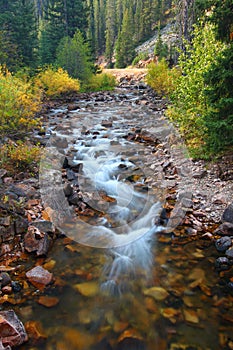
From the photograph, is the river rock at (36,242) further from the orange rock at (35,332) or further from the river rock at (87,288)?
the orange rock at (35,332)

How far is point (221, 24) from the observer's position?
281 inches

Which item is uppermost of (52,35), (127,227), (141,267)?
(52,35)

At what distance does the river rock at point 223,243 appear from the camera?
6.49 m

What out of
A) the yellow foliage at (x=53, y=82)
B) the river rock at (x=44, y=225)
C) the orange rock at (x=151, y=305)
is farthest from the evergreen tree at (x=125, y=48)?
the orange rock at (x=151, y=305)

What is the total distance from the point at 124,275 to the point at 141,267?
1.47ft

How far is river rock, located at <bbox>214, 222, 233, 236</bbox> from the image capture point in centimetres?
685

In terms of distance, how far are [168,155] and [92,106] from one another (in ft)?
44.4

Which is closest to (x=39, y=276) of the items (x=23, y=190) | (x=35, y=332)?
(x=35, y=332)

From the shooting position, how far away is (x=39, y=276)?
18.6ft

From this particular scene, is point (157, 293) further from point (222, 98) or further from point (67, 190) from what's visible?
point (222, 98)

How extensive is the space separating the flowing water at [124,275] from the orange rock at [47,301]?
6cm

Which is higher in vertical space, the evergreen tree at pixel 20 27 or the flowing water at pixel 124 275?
the evergreen tree at pixel 20 27

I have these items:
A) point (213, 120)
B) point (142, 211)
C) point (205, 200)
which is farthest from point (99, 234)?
point (213, 120)

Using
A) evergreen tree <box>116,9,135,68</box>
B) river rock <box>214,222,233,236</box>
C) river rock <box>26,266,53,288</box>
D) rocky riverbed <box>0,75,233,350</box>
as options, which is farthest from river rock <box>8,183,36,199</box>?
evergreen tree <box>116,9,135,68</box>
